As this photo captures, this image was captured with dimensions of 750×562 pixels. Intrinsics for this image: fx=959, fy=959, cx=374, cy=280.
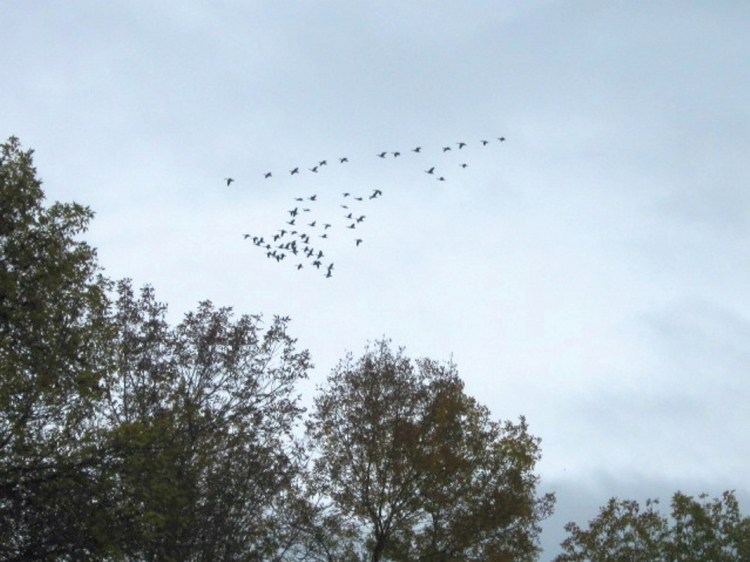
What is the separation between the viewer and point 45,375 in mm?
22875

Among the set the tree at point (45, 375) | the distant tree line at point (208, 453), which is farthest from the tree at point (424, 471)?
the tree at point (45, 375)

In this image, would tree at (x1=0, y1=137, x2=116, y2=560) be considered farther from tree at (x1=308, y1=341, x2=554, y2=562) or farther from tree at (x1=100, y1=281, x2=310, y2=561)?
tree at (x1=308, y1=341, x2=554, y2=562)

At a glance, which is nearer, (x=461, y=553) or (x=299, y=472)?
(x=299, y=472)

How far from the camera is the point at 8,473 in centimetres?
2195

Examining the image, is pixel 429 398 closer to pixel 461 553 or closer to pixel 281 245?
pixel 461 553

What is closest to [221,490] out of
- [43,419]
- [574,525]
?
[43,419]

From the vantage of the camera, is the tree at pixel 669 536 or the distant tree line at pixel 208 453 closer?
the distant tree line at pixel 208 453

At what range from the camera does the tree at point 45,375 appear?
22141mm

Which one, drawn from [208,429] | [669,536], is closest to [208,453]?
[208,429]

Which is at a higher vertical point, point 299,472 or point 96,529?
point 299,472

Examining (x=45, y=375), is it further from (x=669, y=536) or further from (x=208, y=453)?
(x=669, y=536)

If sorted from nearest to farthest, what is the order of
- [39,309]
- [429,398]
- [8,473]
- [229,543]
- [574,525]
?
[8,473] → [39,309] → [229,543] → [429,398] → [574,525]

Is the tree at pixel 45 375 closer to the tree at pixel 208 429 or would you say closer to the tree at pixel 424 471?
the tree at pixel 208 429

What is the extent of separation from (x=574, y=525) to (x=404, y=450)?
881 inches
